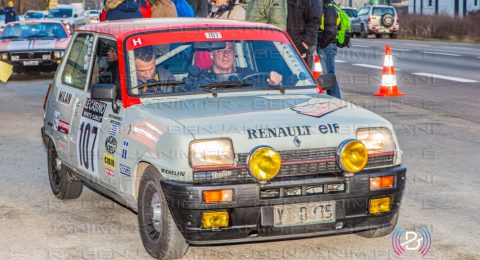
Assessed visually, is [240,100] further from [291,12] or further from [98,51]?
[291,12]

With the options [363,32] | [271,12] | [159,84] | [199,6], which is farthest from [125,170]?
[363,32]

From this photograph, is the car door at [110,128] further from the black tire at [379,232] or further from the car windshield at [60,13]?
the car windshield at [60,13]

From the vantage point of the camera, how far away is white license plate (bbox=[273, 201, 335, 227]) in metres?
5.79

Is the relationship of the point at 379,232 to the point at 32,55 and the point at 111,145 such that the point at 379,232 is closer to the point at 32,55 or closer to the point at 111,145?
the point at 111,145

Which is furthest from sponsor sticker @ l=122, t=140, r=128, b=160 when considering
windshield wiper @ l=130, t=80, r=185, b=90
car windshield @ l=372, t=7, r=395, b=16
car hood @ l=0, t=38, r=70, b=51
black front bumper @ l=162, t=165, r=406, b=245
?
car windshield @ l=372, t=7, r=395, b=16

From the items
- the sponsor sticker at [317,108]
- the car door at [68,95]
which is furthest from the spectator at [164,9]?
the sponsor sticker at [317,108]

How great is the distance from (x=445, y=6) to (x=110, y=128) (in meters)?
70.6

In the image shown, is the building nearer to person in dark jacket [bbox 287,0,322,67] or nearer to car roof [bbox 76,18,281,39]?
person in dark jacket [bbox 287,0,322,67]

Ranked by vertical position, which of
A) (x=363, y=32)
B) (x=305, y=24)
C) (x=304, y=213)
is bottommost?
(x=363, y=32)

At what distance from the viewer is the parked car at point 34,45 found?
21875 millimetres

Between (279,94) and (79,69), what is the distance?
1.87 metres

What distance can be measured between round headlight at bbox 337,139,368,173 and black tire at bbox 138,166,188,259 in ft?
3.57

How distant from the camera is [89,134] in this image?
7184mm

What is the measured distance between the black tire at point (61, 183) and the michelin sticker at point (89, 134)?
683 millimetres
